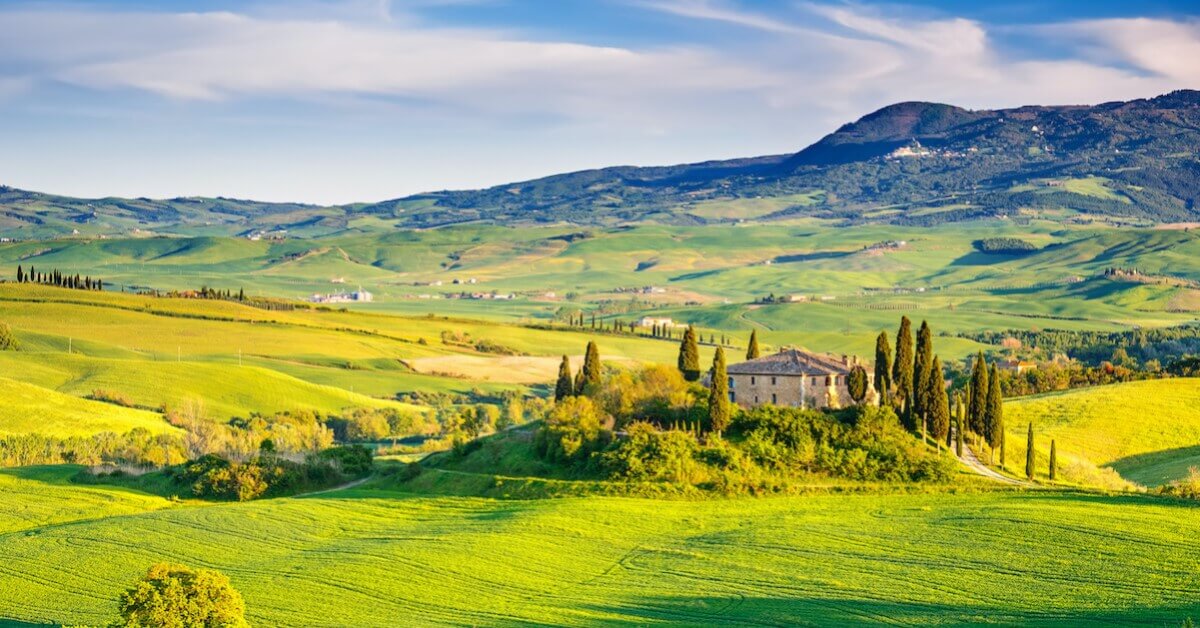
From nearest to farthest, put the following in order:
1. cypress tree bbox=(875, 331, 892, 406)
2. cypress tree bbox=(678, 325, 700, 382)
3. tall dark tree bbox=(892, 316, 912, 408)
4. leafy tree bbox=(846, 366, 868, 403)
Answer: tall dark tree bbox=(892, 316, 912, 408)
cypress tree bbox=(875, 331, 892, 406)
leafy tree bbox=(846, 366, 868, 403)
cypress tree bbox=(678, 325, 700, 382)

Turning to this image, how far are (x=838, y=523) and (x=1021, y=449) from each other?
26781 mm

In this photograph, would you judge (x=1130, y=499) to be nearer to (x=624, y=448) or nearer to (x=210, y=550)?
(x=624, y=448)

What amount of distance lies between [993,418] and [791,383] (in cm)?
1193

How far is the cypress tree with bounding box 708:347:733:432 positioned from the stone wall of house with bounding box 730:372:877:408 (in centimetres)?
716

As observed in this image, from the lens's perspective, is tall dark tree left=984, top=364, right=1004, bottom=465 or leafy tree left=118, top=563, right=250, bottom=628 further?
tall dark tree left=984, top=364, right=1004, bottom=465

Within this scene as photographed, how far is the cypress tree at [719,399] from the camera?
3150 inches

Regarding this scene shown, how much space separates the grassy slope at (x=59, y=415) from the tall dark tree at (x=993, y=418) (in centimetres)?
6813

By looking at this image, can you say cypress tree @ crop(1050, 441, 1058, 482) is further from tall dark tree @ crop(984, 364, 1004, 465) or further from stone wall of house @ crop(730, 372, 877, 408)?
stone wall of house @ crop(730, 372, 877, 408)

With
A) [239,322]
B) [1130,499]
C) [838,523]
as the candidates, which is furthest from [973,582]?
[239,322]

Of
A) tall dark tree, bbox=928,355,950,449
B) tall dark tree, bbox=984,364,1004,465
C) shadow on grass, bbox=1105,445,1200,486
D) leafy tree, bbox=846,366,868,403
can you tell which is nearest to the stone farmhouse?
leafy tree, bbox=846,366,868,403

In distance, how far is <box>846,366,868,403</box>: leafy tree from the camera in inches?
3386

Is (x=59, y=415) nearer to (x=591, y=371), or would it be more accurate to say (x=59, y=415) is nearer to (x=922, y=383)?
(x=591, y=371)

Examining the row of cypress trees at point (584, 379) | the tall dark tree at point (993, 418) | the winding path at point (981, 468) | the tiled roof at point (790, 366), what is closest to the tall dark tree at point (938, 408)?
the winding path at point (981, 468)

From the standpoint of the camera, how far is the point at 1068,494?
70625mm
